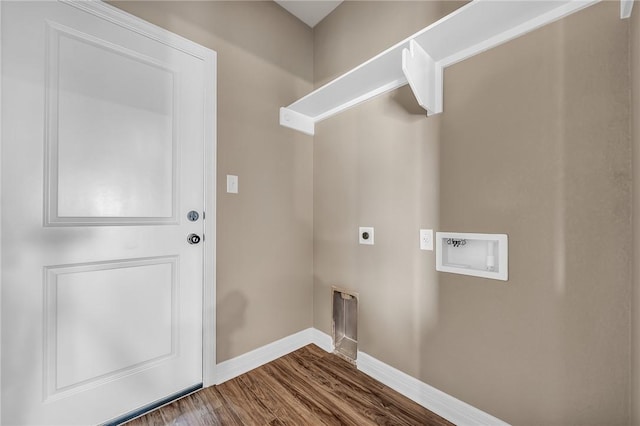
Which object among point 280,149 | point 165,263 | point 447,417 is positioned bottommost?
point 447,417

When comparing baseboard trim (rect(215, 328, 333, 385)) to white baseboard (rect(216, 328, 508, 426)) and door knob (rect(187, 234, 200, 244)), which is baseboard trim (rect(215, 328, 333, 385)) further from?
door knob (rect(187, 234, 200, 244))

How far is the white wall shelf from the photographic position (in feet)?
3.36

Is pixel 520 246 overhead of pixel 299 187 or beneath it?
beneath

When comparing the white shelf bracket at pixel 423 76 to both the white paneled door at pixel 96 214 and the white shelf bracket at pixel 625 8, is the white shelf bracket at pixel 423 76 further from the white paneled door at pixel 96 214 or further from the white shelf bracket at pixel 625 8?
the white paneled door at pixel 96 214

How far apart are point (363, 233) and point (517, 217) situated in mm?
843

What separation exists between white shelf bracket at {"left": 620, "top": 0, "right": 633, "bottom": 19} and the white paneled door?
5.97 ft

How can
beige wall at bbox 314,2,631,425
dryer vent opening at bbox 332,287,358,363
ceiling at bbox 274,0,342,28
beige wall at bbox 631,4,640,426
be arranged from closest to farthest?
beige wall at bbox 631,4,640,426, beige wall at bbox 314,2,631,425, dryer vent opening at bbox 332,287,358,363, ceiling at bbox 274,0,342,28

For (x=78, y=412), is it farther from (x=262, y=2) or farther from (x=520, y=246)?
(x=262, y=2)

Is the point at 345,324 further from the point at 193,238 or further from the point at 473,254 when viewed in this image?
the point at 193,238

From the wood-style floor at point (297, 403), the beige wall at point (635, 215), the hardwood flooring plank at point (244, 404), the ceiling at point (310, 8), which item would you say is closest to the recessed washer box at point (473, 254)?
the beige wall at point (635, 215)

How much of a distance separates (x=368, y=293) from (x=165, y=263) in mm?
1206

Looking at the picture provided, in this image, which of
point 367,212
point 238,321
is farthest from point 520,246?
point 238,321

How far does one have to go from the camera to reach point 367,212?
1729 mm

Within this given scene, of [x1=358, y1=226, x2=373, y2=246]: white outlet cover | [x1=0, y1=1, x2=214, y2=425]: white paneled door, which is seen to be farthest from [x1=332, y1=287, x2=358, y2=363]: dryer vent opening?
[x1=0, y1=1, x2=214, y2=425]: white paneled door
